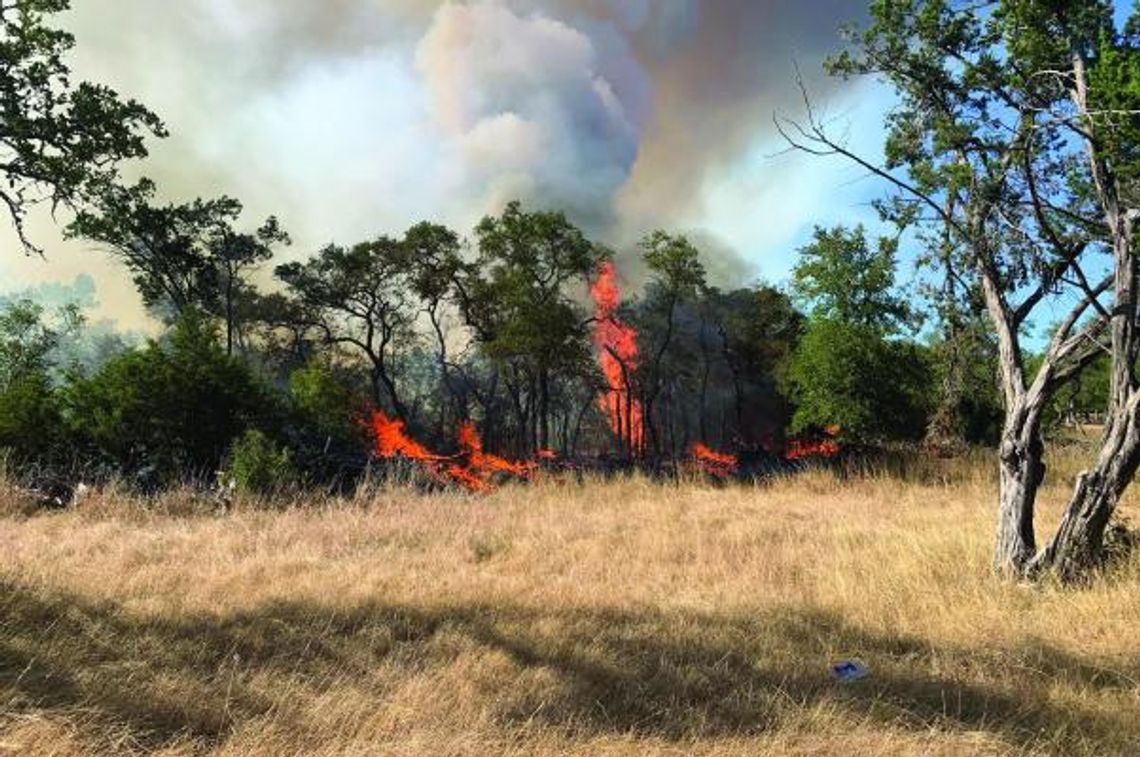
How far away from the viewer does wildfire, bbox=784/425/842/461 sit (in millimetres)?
28047

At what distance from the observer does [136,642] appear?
528 cm

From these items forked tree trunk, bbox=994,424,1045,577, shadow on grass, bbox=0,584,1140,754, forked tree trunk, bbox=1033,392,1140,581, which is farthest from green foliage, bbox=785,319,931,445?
shadow on grass, bbox=0,584,1140,754

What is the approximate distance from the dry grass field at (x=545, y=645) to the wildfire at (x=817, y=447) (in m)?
17.9

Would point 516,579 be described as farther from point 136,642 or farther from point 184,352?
point 184,352

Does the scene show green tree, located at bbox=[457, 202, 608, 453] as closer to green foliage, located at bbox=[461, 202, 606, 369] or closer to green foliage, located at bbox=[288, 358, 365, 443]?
green foliage, located at bbox=[461, 202, 606, 369]

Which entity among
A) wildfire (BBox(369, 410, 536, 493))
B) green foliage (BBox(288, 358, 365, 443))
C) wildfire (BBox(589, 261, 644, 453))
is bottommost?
wildfire (BBox(369, 410, 536, 493))

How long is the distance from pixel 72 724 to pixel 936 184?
8214 mm

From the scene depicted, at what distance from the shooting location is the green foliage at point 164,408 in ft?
50.2

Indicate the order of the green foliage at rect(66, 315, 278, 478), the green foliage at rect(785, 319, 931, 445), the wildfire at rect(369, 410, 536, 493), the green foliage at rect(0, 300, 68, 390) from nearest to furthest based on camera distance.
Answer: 1. the green foliage at rect(66, 315, 278, 478)
2. the wildfire at rect(369, 410, 536, 493)
3. the green foliage at rect(785, 319, 931, 445)
4. the green foliage at rect(0, 300, 68, 390)

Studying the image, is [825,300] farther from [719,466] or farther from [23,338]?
[23,338]

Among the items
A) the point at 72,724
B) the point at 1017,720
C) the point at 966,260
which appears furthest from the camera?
the point at 966,260

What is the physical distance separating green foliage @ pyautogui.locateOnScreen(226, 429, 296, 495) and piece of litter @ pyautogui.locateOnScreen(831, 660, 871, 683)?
1015 centimetres

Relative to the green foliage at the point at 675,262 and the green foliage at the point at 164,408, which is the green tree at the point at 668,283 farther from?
the green foliage at the point at 164,408

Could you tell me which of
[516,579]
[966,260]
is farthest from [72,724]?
[966,260]
